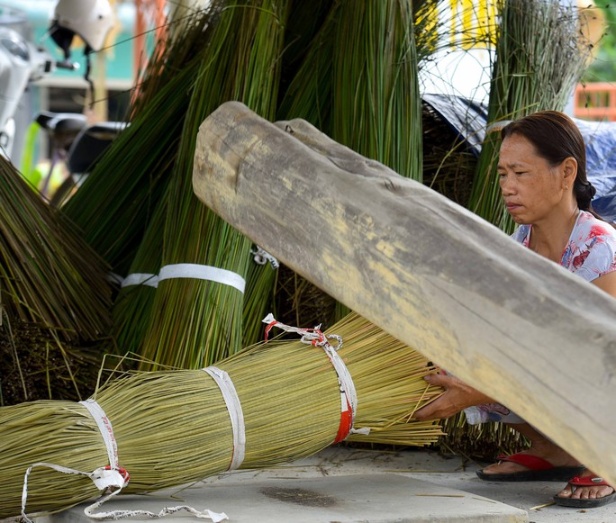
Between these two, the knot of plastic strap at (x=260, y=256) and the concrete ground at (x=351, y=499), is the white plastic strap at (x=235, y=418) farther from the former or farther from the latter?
the knot of plastic strap at (x=260, y=256)

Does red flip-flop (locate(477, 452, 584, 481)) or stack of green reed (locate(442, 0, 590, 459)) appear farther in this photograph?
stack of green reed (locate(442, 0, 590, 459))

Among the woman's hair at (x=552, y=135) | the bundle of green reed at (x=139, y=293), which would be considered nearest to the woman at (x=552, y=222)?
the woman's hair at (x=552, y=135)

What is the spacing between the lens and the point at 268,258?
2648 millimetres

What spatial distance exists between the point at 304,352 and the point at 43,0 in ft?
27.6

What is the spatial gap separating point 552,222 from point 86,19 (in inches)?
138

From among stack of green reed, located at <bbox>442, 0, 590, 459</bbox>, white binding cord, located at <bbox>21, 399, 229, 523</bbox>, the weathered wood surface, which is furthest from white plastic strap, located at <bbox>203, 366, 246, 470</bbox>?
stack of green reed, located at <bbox>442, 0, 590, 459</bbox>

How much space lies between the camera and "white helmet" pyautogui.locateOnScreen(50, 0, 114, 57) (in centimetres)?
507

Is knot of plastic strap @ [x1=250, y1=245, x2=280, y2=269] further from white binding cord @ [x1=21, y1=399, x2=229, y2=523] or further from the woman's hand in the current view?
white binding cord @ [x1=21, y1=399, x2=229, y2=523]

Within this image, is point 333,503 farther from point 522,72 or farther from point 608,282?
point 522,72

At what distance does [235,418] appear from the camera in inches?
71.2

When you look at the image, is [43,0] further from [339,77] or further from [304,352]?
[304,352]

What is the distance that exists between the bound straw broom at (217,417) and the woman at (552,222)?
0.13 meters

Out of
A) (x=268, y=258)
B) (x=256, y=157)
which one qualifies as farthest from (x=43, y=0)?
(x=256, y=157)

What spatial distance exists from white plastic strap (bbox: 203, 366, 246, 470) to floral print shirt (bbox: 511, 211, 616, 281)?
2.76 feet
